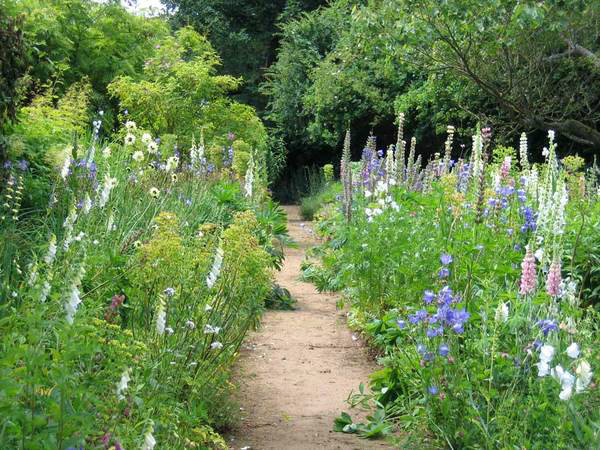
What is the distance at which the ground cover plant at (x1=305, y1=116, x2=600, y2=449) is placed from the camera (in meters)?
3.23

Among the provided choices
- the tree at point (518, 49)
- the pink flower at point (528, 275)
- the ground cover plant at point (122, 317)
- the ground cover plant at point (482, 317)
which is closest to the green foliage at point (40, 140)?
the ground cover plant at point (122, 317)

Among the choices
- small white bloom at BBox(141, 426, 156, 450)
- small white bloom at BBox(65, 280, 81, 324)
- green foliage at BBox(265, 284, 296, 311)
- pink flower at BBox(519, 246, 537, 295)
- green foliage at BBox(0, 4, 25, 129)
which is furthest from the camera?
green foliage at BBox(265, 284, 296, 311)

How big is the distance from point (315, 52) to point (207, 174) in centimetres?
1319

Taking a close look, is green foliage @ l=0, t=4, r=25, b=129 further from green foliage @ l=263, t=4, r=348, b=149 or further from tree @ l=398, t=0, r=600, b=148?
green foliage @ l=263, t=4, r=348, b=149

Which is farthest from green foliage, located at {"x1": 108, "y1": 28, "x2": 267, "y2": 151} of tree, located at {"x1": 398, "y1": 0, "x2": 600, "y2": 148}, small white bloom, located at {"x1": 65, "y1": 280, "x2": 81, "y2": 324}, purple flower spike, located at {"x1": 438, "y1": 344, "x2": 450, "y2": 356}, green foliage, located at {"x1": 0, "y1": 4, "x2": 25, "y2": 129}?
small white bloom, located at {"x1": 65, "y1": 280, "x2": 81, "y2": 324}

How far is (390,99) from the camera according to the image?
755 inches

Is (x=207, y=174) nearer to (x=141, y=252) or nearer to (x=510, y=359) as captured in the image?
(x=141, y=252)

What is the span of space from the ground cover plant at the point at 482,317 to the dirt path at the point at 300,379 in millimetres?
189

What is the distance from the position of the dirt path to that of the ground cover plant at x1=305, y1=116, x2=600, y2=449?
19 centimetres

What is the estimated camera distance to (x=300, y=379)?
543 centimetres

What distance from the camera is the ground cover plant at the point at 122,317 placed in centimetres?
221

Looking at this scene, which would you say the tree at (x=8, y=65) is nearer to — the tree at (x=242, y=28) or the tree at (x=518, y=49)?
the tree at (x=518, y=49)

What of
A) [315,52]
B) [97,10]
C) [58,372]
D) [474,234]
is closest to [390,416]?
[474,234]

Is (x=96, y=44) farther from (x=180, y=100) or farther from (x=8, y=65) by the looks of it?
(x=8, y=65)
